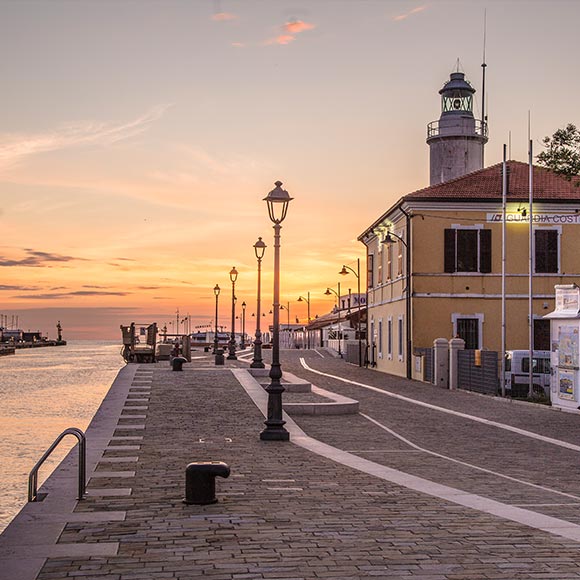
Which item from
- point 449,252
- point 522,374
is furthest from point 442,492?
point 449,252

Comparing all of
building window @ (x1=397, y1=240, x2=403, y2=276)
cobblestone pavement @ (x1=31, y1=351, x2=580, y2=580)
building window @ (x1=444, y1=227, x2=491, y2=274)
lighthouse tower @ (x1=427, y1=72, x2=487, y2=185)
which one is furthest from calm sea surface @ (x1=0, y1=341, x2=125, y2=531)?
lighthouse tower @ (x1=427, y1=72, x2=487, y2=185)

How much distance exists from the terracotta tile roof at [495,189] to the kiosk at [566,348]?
16.0 meters

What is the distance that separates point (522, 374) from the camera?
1187 inches

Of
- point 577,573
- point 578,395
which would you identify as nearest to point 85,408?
point 578,395

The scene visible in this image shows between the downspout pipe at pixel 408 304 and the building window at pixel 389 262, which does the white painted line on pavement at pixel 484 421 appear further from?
the building window at pixel 389 262

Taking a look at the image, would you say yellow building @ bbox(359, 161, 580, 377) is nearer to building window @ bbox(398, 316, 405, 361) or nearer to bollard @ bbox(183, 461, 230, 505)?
building window @ bbox(398, 316, 405, 361)

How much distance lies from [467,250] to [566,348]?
16.5 meters

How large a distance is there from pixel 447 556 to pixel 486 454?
8405mm

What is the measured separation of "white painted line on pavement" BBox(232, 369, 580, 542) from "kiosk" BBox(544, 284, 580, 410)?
920 centimetres

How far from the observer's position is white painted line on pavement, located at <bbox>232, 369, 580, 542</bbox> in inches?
362

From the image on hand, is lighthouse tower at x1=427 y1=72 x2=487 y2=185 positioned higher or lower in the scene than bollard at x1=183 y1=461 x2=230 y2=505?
higher

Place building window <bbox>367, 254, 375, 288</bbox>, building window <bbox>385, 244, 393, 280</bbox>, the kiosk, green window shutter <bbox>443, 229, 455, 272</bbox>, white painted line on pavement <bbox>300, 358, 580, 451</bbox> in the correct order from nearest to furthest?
white painted line on pavement <bbox>300, 358, 580, 451</bbox> < the kiosk < green window shutter <bbox>443, 229, 455, 272</bbox> < building window <bbox>385, 244, 393, 280</bbox> < building window <bbox>367, 254, 375, 288</bbox>

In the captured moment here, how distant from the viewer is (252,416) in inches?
822

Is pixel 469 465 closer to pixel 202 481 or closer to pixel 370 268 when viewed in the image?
pixel 202 481
